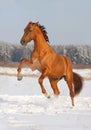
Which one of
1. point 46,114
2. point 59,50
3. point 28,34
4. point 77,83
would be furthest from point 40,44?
point 59,50

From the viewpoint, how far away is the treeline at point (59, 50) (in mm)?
67625

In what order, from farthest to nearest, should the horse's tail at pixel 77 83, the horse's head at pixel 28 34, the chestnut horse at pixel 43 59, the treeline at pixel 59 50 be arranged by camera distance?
the treeline at pixel 59 50 < the horse's tail at pixel 77 83 < the horse's head at pixel 28 34 < the chestnut horse at pixel 43 59

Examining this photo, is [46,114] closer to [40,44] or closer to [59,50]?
[40,44]

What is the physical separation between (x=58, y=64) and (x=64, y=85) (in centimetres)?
930

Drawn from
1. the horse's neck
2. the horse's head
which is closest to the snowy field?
the horse's neck

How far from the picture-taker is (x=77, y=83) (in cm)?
1180

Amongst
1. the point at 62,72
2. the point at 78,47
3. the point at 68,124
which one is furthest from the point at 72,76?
the point at 78,47

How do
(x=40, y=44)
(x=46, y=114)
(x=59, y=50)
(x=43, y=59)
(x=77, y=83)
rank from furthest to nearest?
(x=59, y=50) < (x=77, y=83) < (x=40, y=44) < (x=43, y=59) < (x=46, y=114)

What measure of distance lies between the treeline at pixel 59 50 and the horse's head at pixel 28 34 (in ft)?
181

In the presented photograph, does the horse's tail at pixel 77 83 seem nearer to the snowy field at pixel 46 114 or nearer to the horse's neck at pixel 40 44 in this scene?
the snowy field at pixel 46 114

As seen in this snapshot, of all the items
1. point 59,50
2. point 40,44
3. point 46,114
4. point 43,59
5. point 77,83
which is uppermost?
point 40,44

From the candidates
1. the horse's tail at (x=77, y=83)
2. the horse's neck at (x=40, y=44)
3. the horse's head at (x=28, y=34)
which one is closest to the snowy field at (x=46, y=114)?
the horse's tail at (x=77, y=83)

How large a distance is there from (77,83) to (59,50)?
6939 cm

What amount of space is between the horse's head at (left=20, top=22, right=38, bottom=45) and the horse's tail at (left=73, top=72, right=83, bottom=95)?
7.24 feet
